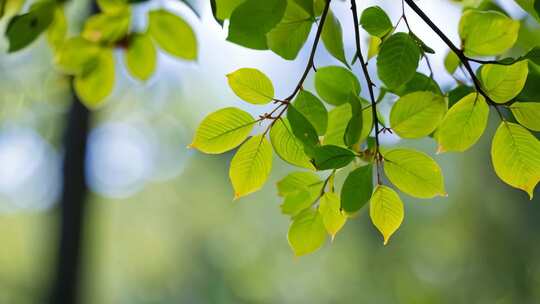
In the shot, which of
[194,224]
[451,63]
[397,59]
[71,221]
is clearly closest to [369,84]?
[397,59]

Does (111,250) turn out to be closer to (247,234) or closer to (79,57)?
(247,234)

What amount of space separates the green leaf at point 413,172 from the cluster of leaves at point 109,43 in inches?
9.0

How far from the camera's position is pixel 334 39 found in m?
0.40

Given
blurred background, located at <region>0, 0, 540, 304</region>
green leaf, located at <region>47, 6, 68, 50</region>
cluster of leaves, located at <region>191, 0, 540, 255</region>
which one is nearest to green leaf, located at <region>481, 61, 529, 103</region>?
cluster of leaves, located at <region>191, 0, 540, 255</region>

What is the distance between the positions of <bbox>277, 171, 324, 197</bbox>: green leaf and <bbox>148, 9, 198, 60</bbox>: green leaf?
159mm

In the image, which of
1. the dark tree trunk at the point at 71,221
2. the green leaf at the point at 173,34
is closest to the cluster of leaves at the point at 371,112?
the green leaf at the point at 173,34

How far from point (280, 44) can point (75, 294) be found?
6.14 feet

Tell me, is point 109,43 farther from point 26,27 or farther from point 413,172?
point 413,172

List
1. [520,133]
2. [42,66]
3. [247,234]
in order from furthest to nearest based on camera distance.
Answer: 1. [247,234]
2. [42,66]
3. [520,133]

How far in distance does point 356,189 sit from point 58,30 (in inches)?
13.1

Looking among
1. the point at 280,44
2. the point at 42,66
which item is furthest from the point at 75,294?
the point at 280,44

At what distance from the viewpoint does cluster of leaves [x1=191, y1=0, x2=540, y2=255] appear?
35 centimetres

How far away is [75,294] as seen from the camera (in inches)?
80.5

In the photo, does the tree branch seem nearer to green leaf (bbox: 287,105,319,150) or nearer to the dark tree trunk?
green leaf (bbox: 287,105,319,150)
